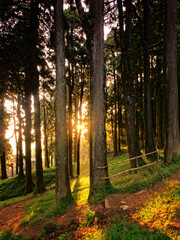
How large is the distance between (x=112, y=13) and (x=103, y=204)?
12.8 metres

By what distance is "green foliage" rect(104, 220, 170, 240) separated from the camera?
8.94 feet

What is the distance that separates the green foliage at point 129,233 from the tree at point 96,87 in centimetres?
259

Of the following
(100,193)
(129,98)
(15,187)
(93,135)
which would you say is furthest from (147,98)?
(15,187)

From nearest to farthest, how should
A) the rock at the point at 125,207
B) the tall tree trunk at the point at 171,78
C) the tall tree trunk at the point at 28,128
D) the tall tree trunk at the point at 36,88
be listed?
1. the rock at the point at 125,207
2. the tall tree trunk at the point at 171,78
3. the tall tree trunk at the point at 36,88
4. the tall tree trunk at the point at 28,128

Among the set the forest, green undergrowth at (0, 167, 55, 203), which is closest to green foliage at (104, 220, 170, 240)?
the forest

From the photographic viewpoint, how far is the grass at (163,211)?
3.00m

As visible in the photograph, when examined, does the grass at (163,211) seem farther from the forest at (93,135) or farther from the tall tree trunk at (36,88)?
the tall tree trunk at (36,88)

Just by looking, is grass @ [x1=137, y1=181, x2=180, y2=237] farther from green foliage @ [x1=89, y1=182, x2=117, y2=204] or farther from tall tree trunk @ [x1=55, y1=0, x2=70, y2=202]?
tall tree trunk @ [x1=55, y1=0, x2=70, y2=202]

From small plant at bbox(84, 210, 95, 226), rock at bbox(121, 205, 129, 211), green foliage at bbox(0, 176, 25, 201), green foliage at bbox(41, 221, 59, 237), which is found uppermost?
Answer: rock at bbox(121, 205, 129, 211)

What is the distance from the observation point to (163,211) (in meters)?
3.44

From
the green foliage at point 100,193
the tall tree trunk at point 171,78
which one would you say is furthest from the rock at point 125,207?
the tall tree trunk at point 171,78

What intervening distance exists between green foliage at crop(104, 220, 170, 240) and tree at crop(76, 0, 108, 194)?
2.59 meters

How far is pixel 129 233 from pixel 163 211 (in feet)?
3.87

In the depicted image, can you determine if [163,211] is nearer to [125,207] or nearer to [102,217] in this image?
[125,207]
